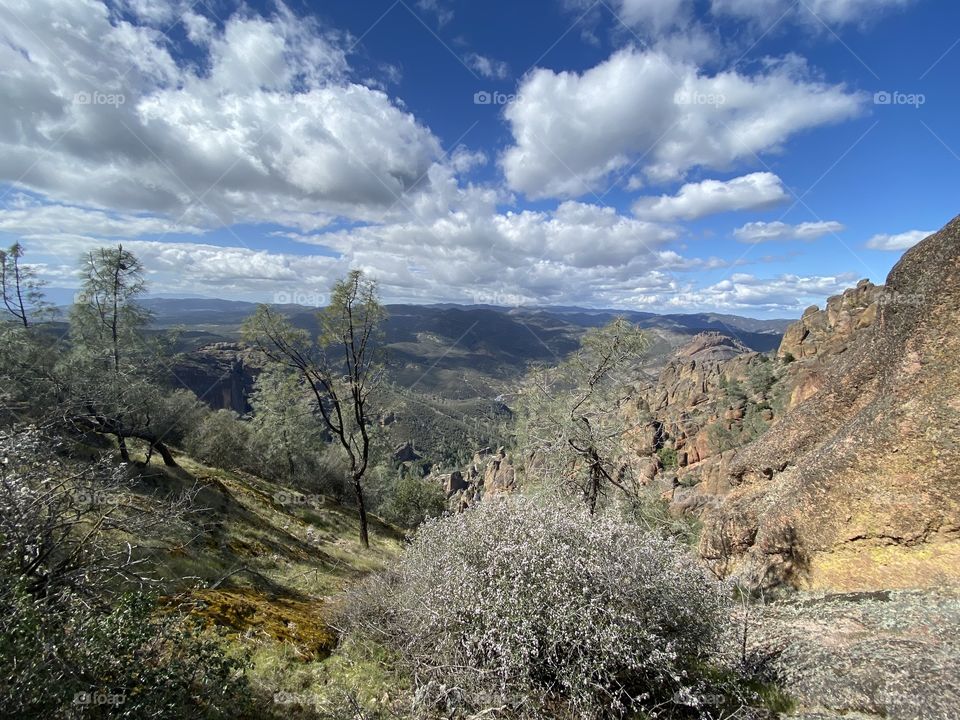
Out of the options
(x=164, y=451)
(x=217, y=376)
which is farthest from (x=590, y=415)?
(x=217, y=376)

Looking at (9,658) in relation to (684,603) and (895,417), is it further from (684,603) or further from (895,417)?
(895,417)

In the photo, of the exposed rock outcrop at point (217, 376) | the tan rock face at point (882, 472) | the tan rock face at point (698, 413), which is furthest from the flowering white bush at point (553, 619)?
the exposed rock outcrop at point (217, 376)

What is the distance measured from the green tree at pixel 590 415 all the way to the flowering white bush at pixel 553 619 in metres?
8.10

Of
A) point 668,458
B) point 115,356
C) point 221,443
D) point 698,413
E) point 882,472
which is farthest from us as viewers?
point 698,413

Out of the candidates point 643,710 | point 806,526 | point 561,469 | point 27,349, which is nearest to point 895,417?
point 806,526

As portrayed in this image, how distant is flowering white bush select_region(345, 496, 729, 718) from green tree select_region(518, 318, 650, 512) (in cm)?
810

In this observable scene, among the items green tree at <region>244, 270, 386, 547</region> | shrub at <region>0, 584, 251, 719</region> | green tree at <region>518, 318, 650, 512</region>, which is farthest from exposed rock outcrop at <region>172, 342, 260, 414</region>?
shrub at <region>0, 584, 251, 719</region>

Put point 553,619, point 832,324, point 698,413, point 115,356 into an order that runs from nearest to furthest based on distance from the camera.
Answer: point 553,619, point 115,356, point 832,324, point 698,413

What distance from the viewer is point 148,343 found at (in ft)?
91.0

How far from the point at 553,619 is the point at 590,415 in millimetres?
10718

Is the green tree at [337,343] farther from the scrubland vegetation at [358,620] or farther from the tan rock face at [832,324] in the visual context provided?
the tan rock face at [832,324]

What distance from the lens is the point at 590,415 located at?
15727 mm

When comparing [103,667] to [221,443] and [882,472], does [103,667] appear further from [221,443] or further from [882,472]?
[221,443]

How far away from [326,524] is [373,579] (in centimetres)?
1616
